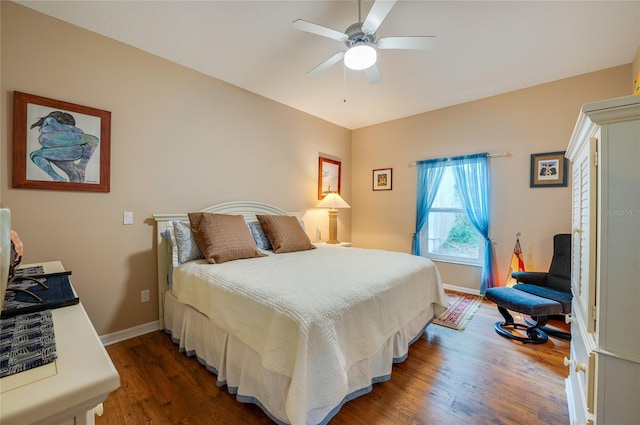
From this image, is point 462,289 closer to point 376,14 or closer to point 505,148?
point 505,148

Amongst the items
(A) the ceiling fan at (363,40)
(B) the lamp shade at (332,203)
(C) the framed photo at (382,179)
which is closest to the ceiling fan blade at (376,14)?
(A) the ceiling fan at (363,40)

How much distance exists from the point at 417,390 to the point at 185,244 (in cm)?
216

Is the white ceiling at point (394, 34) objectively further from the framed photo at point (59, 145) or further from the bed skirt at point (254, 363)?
the bed skirt at point (254, 363)

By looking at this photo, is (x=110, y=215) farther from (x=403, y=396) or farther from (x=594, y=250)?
(x=594, y=250)

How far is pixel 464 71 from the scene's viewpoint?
2871 mm

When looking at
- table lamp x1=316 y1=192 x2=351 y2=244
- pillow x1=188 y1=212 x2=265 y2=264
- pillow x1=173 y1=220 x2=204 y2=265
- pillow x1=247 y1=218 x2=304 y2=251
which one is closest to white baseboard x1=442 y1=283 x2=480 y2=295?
table lamp x1=316 y1=192 x2=351 y2=244

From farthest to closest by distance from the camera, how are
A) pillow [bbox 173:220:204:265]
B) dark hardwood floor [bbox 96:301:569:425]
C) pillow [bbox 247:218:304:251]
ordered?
1. pillow [bbox 247:218:304:251]
2. pillow [bbox 173:220:204:265]
3. dark hardwood floor [bbox 96:301:569:425]

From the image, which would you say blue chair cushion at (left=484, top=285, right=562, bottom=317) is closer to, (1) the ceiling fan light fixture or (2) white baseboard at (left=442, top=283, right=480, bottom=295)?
(2) white baseboard at (left=442, top=283, right=480, bottom=295)

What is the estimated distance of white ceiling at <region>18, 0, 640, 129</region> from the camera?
201 centimetres

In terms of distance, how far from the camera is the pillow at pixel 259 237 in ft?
9.83

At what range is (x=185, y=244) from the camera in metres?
2.39

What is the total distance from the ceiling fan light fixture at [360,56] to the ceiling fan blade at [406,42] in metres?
0.10

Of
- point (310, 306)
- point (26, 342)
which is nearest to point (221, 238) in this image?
point (310, 306)

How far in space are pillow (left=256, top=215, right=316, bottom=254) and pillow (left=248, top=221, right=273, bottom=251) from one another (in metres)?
0.06
